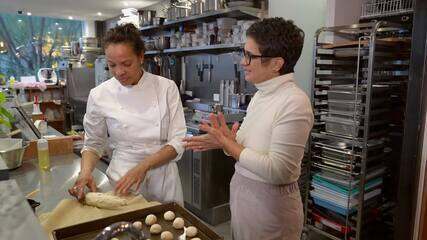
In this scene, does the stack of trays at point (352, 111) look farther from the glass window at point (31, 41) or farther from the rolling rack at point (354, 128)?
the glass window at point (31, 41)

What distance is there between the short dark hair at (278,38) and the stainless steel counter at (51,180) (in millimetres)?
941

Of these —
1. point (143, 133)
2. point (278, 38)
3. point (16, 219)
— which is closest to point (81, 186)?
point (143, 133)

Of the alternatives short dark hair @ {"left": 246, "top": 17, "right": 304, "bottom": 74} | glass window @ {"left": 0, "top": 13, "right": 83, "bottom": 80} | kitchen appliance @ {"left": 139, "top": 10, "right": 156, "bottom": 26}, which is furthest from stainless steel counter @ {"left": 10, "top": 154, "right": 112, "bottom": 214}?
glass window @ {"left": 0, "top": 13, "right": 83, "bottom": 80}

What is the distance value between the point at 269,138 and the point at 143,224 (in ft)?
1.74

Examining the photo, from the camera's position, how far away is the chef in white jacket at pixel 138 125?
1486 millimetres

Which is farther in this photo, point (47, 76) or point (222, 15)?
point (47, 76)

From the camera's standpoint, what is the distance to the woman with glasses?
45.9 inches

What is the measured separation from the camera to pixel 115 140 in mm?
1590

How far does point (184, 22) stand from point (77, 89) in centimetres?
308

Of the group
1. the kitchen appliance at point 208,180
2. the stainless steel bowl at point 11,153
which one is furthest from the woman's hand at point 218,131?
the kitchen appliance at point 208,180

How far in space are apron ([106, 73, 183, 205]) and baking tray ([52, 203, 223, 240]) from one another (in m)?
0.40

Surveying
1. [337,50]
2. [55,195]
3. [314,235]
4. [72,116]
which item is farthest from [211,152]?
[72,116]

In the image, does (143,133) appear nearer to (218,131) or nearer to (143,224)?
(218,131)

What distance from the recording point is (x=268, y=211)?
129 centimetres
